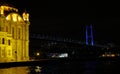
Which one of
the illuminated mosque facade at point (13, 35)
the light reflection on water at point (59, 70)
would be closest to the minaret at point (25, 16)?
the illuminated mosque facade at point (13, 35)

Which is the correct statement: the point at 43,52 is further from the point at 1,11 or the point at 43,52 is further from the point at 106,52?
the point at 1,11

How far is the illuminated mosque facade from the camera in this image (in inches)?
2714

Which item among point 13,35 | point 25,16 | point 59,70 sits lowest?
point 59,70

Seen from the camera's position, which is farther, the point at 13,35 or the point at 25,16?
the point at 25,16

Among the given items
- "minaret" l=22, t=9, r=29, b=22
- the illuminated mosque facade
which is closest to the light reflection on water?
the illuminated mosque facade

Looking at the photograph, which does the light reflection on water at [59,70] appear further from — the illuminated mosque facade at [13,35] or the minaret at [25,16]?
the minaret at [25,16]

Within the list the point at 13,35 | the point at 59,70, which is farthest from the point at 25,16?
the point at 59,70

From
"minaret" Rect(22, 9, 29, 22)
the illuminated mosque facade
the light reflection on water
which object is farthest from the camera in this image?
"minaret" Rect(22, 9, 29, 22)

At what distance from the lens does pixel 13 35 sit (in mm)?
74312

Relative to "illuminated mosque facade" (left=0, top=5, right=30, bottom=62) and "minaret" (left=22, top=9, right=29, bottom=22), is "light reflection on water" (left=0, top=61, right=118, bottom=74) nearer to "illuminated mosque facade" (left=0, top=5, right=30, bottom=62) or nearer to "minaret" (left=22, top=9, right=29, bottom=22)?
"illuminated mosque facade" (left=0, top=5, right=30, bottom=62)

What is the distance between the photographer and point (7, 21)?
72312 mm

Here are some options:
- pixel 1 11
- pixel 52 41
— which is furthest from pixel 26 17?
pixel 52 41

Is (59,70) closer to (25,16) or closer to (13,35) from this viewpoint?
(13,35)

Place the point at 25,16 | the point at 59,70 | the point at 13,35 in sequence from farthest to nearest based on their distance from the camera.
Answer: the point at 25,16, the point at 13,35, the point at 59,70
